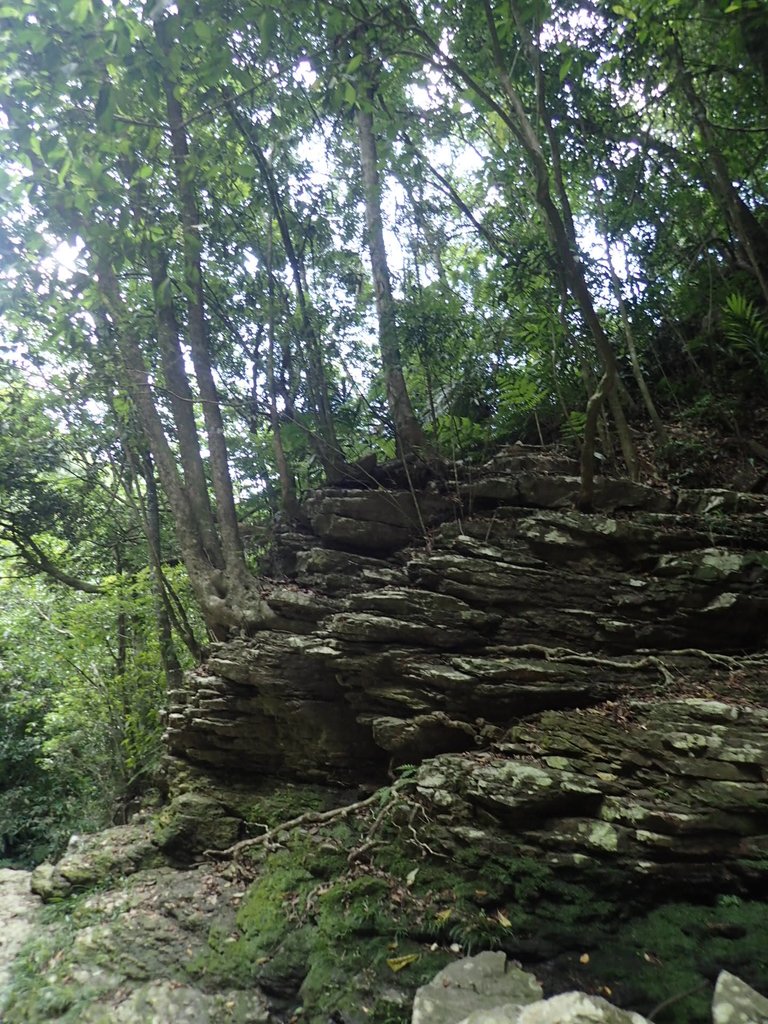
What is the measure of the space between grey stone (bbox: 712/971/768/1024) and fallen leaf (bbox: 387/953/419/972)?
76.7 inches

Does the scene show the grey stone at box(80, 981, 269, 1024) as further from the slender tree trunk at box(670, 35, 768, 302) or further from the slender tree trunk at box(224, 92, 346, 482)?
the slender tree trunk at box(670, 35, 768, 302)

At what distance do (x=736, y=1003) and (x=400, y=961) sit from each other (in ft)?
7.12

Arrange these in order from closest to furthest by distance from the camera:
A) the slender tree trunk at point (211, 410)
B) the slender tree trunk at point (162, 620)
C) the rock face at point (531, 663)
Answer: the rock face at point (531, 663)
the slender tree trunk at point (211, 410)
the slender tree trunk at point (162, 620)

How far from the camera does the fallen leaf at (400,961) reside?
4.38m

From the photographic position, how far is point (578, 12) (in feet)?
26.7

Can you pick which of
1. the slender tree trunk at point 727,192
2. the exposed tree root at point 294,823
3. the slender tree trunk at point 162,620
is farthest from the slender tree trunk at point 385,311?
the slender tree trunk at point 162,620

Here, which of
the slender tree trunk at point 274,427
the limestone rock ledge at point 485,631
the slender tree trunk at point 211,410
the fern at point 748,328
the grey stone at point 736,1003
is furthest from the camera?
the slender tree trunk at point 274,427

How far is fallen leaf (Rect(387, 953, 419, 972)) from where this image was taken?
14.4ft

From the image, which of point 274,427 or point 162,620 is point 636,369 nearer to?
point 274,427

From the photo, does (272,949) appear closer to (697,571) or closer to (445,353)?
(697,571)

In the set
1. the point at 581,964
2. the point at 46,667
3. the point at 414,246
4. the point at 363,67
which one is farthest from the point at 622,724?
the point at 46,667

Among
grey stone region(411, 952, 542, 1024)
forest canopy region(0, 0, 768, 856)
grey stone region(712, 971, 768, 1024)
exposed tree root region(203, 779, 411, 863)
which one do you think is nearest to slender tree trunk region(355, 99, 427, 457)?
forest canopy region(0, 0, 768, 856)

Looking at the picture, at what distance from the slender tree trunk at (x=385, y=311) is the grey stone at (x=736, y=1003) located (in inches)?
231

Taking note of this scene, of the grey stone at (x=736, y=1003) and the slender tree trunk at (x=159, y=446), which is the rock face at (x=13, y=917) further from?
the grey stone at (x=736, y=1003)
